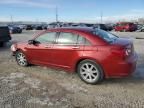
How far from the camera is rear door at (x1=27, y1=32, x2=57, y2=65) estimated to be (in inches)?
276

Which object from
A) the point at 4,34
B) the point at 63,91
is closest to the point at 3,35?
the point at 4,34

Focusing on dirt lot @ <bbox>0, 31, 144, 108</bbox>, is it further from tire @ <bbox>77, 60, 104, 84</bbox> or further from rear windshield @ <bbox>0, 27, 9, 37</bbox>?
rear windshield @ <bbox>0, 27, 9, 37</bbox>

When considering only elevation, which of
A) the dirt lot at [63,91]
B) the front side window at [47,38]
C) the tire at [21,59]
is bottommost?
the dirt lot at [63,91]

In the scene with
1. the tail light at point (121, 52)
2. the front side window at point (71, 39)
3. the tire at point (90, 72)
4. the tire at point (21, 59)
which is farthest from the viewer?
the tire at point (21, 59)

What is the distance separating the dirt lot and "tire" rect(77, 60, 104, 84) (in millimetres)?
159

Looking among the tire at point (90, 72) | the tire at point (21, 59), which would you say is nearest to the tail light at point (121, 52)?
the tire at point (90, 72)

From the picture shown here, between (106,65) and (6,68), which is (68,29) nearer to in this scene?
(106,65)

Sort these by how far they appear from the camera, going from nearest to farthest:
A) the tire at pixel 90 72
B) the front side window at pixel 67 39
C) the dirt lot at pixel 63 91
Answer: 1. the dirt lot at pixel 63 91
2. the tire at pixel 90 72
3. the front side window at pixel 67 39

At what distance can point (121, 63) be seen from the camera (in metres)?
5.68

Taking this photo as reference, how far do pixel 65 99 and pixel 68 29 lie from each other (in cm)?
234

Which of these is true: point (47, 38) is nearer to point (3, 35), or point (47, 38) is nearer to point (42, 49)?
point (42, 49)

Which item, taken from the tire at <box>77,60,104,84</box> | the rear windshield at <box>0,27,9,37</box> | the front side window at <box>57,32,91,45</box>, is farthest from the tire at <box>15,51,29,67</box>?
the rear windshield at <box>0,27,9,37</box>

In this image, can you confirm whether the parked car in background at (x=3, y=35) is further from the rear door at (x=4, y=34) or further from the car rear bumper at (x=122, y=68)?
the car rear bumper at (x=122, y=68)

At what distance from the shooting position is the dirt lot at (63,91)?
491cm
